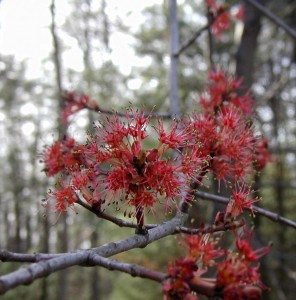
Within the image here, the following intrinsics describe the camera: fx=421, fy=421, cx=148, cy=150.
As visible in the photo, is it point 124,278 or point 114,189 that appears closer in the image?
point 114,189

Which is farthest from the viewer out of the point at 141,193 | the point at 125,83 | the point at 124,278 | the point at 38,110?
the point at 38,110

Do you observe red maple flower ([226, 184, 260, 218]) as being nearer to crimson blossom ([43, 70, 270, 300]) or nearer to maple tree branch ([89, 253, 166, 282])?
crimson blossom ([43, 70, 270, 300])

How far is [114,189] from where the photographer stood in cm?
180

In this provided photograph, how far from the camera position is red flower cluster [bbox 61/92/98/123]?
3428 mm

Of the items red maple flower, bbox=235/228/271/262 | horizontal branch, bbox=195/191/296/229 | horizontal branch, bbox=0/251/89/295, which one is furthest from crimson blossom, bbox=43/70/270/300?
horizontal branch, bbox=0/251/89/295

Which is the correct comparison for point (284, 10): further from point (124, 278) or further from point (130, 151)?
point (124, 278)

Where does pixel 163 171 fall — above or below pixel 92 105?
below

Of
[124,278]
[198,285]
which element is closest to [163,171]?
[198,285]

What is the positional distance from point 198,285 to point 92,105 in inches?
88.1

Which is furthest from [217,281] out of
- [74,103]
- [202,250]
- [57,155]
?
[74,103]

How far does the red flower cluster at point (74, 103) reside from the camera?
3.43m

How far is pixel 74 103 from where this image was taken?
11.4 feet

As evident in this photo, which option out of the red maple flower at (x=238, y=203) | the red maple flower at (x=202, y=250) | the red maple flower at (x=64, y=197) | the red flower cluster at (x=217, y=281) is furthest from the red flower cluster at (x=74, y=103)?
the red flower cluster at (x=217, y=281)

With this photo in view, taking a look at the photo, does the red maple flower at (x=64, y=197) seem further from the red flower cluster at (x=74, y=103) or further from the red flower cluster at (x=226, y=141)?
the red flower cluster at (x=74, y=103)
